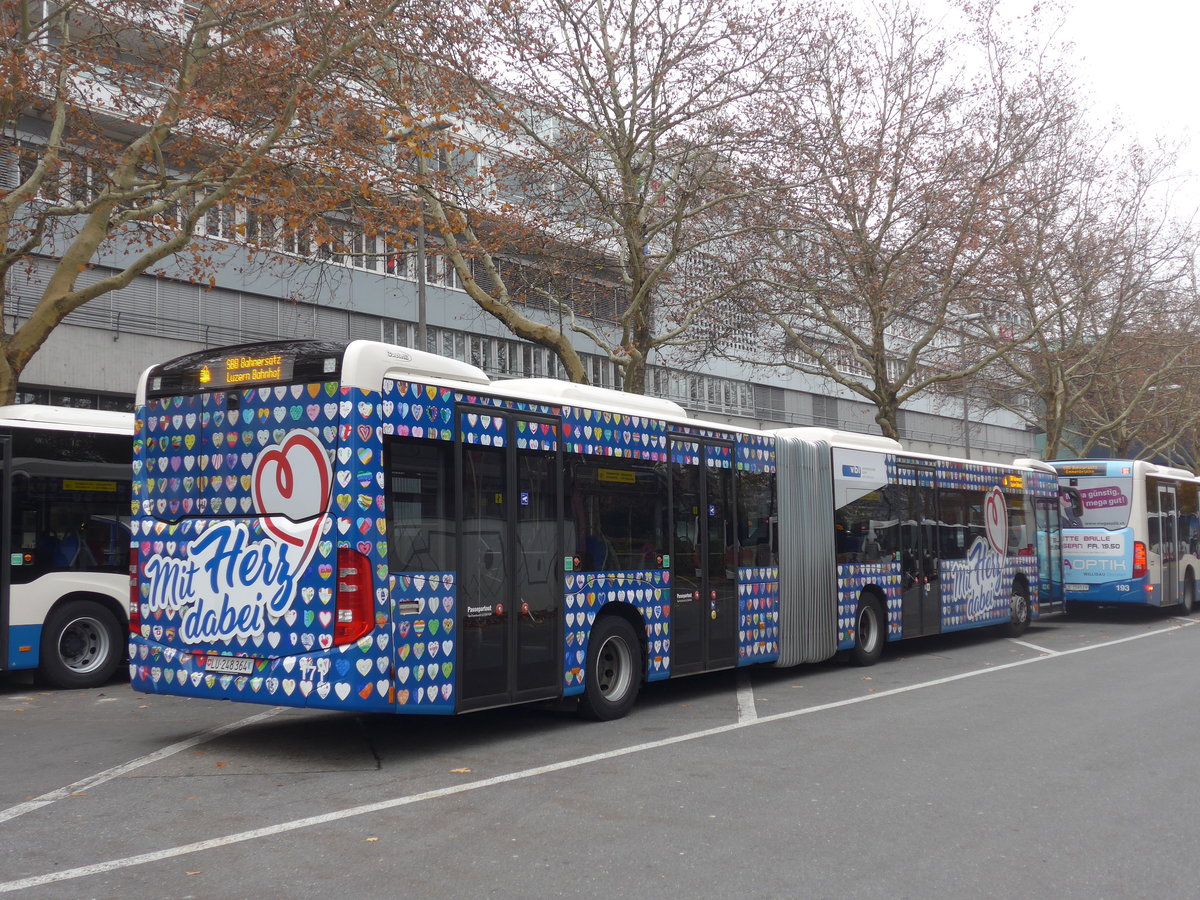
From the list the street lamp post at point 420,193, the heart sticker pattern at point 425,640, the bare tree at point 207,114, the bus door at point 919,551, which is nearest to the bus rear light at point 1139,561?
the bus door at point 919,551

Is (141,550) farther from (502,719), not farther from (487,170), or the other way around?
(487,170)

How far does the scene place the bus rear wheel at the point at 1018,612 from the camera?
19.5 meters

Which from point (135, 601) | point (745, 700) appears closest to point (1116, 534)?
point (745, 700)

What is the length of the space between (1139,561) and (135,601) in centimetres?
1923

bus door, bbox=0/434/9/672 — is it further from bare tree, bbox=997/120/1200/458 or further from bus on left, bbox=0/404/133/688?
bare tree, bbox=997/120/1200/458

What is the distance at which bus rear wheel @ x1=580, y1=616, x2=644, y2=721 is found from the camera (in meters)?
10.4

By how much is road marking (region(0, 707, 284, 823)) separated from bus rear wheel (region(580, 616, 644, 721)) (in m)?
2.96

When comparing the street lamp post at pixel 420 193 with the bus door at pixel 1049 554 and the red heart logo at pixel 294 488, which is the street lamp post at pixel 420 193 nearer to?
the red heart logo at pixel 294 488

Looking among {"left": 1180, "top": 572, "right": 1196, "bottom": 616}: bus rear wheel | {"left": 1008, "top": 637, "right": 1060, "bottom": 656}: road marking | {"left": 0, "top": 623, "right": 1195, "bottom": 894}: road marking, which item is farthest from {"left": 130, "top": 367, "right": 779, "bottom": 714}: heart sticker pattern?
{"left": 1180, "top": 572, "right": 1196, "bottom": 616}: bus rear wheel

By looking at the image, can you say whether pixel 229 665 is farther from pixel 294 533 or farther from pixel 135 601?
pixel 135 601

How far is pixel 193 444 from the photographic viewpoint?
357 inches

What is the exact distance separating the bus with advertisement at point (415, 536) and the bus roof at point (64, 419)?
13.9 feet

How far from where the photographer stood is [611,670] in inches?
426

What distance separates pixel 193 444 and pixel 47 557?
4920 mm
